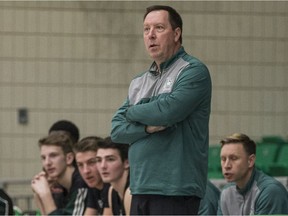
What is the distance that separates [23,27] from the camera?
15562 mm

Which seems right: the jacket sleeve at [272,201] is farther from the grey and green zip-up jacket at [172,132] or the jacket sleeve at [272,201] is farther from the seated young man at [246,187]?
the grey and green zip-up jacket at [172,132]

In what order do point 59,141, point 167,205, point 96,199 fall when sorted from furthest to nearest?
point 59,141
point 96,199
point 167,205

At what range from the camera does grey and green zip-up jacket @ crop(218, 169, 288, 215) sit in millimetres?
8203

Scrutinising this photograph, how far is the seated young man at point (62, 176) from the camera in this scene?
31.7ft

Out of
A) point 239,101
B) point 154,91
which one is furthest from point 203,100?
point 239,101

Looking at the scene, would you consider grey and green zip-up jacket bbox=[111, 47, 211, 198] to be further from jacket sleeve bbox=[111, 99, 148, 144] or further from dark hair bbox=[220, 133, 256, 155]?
dark hair bbox=[220, 133, 256, 155]

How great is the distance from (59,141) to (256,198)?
2.27 metres

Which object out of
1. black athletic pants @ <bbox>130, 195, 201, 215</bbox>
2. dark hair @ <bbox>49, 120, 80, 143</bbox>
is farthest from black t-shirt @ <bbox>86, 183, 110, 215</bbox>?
black athletic pants @ <bbox>130, 195, 201, 215</bbox>

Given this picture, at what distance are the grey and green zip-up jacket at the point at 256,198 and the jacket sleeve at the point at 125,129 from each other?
75.1 inches

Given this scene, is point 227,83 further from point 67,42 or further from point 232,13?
point 67,42

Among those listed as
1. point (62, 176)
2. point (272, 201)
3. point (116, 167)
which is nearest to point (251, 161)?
point (272, 201)

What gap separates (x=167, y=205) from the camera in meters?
6.22

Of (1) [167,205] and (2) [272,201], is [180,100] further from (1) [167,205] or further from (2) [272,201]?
(2) [272,201]

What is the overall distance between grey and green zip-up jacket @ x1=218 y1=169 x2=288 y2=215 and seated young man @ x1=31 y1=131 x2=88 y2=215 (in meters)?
1.37
